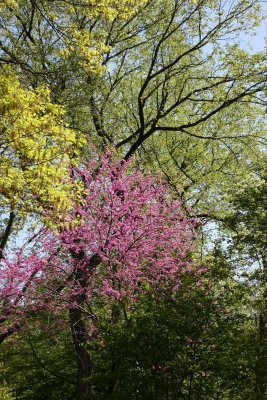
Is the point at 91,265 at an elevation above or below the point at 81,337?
above

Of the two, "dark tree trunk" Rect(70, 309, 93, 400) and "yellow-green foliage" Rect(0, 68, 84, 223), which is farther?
"dark tree trunk" Rect(70, 309, 93, 400)

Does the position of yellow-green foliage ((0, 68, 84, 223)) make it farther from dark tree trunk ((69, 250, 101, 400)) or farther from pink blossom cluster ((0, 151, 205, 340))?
dark tree trunk ((69, 250, 101, 400))

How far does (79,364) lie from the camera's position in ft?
30.8

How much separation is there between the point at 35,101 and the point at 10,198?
208 centimetres

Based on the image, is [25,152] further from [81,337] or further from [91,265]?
[81,337]

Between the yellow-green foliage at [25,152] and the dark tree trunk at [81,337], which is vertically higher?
the yellow-green foliage at [25,152]

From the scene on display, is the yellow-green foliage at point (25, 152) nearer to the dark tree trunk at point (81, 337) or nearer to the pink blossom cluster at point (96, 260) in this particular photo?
the pink blossom cluster at point (96, 260)

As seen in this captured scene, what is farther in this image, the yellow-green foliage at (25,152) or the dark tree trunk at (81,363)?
the dark tree trunk at (81,363)

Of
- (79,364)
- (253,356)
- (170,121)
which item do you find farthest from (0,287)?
(170,121)

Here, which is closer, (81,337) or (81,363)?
(81,363)

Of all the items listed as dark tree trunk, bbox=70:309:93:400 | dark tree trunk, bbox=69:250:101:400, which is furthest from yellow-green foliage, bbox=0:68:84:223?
dark tree trunk, bbox=70:309:93:400

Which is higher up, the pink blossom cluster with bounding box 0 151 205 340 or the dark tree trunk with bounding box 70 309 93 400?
the pink blossom cluster with bounding box 0 151 205 340

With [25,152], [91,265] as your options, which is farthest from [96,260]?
[25,152]

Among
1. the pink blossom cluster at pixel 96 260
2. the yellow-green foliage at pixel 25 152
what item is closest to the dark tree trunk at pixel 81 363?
the pink blossom cluster at pixel 96 260
